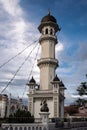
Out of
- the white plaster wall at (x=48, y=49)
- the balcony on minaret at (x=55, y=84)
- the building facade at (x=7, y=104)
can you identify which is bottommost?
the building facade at (x=7, y=104)

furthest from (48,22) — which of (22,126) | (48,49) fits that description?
(22,126)

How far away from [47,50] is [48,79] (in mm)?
6442

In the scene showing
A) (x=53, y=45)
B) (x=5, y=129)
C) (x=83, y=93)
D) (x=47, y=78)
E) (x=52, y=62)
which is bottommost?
(x=5, y=129)

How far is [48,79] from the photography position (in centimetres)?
5188

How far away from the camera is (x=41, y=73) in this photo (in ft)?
174

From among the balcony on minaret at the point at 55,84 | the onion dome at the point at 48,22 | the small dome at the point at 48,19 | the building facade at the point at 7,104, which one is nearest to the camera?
the balcony on minaret at the point at 55,84

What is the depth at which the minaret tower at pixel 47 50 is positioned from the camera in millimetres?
52000

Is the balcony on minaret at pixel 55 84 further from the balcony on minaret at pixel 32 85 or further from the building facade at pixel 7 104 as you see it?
the building facade at pixel 7 104

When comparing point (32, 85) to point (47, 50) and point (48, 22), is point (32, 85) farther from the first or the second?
point (48, 22)

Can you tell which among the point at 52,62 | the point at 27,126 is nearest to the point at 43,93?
the point at 52,62

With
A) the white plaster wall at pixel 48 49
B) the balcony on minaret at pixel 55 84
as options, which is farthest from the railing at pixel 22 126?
the white plaster wall at pixel 48 49

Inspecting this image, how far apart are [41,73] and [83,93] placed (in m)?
21.2

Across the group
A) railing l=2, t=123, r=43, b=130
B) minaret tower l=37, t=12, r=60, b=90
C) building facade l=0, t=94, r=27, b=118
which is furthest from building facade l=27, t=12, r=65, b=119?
building facade l=0, t=94, r=27, b=118

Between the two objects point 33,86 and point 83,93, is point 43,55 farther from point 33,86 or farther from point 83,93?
point 83,93
